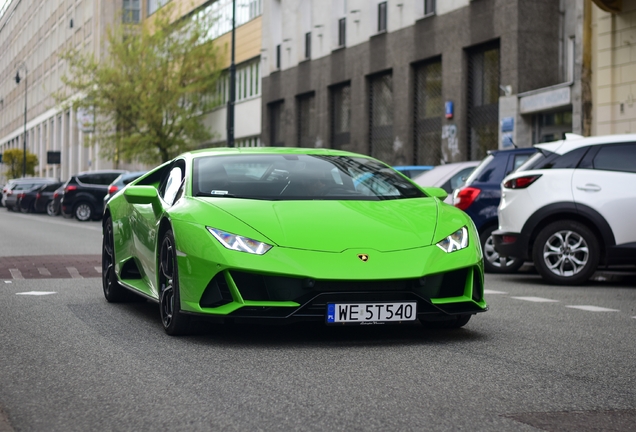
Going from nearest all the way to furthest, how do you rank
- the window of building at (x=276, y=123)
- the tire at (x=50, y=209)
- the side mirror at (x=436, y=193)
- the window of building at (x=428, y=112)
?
1. the side mirror at (x=436, y=193)
2. the window of building at (x=428, y=112)
3. the tire at (x=50, y=209)
4. the window of building at (x=276, y=123)

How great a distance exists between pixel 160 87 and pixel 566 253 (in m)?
41.5

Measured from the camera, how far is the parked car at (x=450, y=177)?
15320mm

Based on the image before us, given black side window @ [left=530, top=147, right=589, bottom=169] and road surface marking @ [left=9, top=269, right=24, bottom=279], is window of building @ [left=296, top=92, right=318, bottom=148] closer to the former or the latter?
road surface marking @ [left=9, top=269, right=24, bottom=279]

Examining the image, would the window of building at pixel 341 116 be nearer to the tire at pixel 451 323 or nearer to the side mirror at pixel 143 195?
the side mirror at pixel 143 195

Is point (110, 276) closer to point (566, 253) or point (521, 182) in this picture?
point (521, 182)

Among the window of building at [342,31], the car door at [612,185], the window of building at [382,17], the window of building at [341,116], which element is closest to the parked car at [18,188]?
the window of building at [341,116]

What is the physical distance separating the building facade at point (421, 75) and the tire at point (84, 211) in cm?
910

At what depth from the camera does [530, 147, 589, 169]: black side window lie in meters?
12.2

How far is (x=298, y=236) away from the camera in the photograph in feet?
22.1

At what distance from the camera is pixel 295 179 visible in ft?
25.3

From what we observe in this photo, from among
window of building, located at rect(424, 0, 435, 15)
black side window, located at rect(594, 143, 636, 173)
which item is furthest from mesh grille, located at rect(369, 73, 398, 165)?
black side window, located at rect(594, 143, 636, 173)

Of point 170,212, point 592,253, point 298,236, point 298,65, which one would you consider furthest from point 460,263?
point 298,65

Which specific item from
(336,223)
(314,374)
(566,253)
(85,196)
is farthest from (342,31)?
(314,374)

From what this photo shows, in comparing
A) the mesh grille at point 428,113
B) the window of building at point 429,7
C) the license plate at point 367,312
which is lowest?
the license plate at point 367,312
